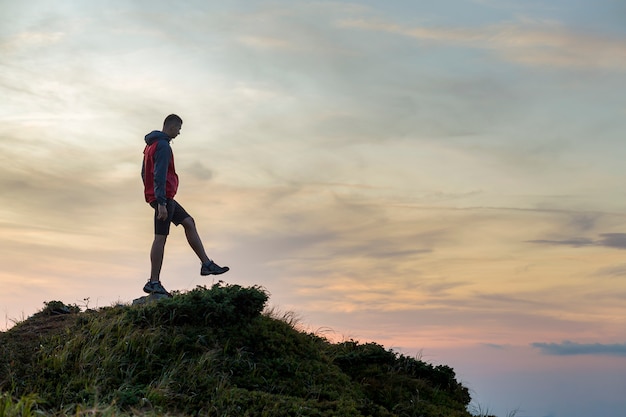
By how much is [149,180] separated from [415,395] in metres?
5.86

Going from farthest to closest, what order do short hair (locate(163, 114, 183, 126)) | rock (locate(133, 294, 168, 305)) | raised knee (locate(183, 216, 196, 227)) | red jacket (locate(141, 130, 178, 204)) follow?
short hair (locate(163, 114, 183, 126)) < raised knee (locate(183, 216, 196, 227)) < red jacket (locate(141, 130, 178, 204)) < rock (locate(133, 294, 168, 305))

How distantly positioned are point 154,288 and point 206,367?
304cm

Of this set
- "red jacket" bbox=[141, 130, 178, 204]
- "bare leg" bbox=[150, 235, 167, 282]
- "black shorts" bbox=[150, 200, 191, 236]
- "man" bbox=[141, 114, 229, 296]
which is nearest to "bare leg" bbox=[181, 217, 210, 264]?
"man" bbox=[141, 114, 229, 296]

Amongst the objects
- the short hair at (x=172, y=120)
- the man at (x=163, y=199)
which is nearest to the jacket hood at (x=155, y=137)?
the man at (x=163, y=199)

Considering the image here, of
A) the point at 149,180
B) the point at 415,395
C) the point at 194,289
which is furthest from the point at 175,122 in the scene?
the point at 415,395

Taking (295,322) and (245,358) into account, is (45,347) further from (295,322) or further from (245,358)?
(295,322)

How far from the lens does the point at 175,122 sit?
44.0ft

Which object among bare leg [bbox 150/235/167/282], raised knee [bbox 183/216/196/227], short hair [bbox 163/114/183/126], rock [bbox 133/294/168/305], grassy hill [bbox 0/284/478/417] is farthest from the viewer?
short hair [bbox 163/114/183/126]

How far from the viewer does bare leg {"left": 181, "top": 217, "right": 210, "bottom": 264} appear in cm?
1330

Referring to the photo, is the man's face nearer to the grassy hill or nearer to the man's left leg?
the man's left leg

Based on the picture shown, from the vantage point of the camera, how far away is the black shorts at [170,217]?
13023 millimetres

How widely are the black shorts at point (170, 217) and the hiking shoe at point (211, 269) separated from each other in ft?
2.97

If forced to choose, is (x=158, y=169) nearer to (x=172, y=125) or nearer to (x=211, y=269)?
(x=172, y=125)

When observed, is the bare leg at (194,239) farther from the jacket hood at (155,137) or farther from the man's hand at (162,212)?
the jacket hood at (155,137)
